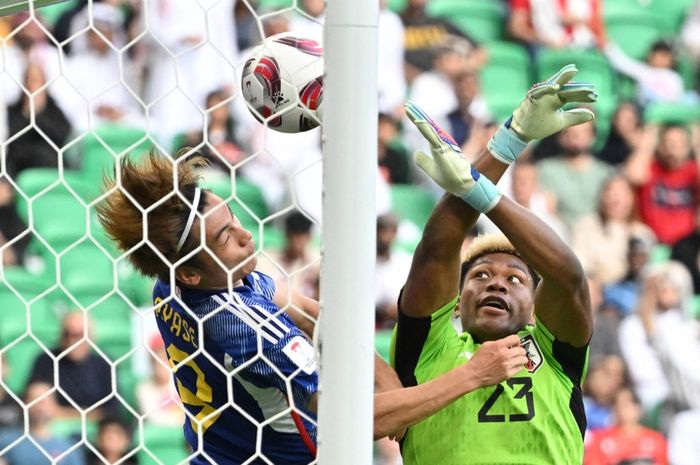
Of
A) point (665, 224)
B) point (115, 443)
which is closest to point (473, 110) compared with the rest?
point (665, 224)

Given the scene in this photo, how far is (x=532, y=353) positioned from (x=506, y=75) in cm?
384

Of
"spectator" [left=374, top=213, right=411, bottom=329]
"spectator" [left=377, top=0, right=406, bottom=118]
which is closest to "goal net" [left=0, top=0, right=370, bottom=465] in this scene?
"spectator" [left=374, top=213, right=411, bottom=329]

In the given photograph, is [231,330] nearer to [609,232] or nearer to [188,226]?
[188,226]

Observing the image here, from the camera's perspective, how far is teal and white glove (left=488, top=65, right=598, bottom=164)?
2643 millimetres

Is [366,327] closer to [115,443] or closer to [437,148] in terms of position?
[437,148]

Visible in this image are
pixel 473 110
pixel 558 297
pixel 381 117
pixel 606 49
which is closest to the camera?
pixel 558 297

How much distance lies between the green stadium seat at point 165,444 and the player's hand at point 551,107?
9.33 ft

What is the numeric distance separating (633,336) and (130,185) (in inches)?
148

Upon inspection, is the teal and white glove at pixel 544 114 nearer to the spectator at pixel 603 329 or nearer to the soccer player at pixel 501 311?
the soccer player at pixel 501 311

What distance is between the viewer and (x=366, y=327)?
198 cm

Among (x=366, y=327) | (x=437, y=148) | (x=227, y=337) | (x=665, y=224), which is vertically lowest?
(x=665, y=224)

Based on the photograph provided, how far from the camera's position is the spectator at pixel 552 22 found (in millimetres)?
6664

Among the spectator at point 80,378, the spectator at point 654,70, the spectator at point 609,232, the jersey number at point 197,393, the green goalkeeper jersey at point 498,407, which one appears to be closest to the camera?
the jersey number at point 197,393

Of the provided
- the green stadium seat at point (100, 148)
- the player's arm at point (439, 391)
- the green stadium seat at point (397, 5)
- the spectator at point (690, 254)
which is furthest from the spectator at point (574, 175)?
the player's arm at point (439, 391)
